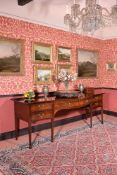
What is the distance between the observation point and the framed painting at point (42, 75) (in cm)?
467

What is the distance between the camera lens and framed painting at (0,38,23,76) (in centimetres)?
407

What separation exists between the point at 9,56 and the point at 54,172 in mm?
2613

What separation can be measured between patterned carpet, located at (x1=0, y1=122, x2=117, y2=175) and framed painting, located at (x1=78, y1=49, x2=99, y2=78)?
2.13 metres

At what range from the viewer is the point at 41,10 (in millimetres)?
3953

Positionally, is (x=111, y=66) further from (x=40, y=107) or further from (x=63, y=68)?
(x=40, y=107)

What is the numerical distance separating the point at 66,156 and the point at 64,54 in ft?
9.59

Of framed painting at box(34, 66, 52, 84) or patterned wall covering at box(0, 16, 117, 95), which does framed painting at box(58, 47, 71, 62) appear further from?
framed painting at box(34, 66, 52, 84)

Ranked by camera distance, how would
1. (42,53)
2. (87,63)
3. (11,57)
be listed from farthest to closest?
(87,63)
(42,53)
(11,57)

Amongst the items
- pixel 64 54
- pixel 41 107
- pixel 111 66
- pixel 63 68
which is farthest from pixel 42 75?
pixel 111 66

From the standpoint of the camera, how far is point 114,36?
600 cm

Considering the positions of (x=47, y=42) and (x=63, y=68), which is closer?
(x=47, y=42)

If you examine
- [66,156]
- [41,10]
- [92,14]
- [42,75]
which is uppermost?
[41,10]

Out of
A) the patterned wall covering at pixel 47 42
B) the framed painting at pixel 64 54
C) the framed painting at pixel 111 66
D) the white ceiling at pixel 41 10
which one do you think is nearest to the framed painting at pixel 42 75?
the patterned wall covering at pixel 47 42

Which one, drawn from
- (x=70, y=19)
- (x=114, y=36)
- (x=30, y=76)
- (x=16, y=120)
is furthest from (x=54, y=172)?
(x=114, y=36)
